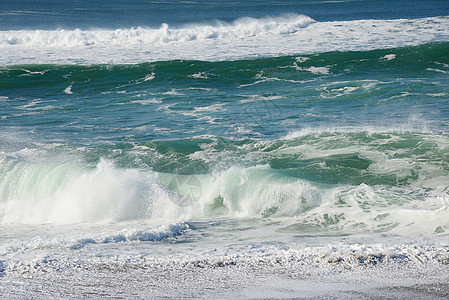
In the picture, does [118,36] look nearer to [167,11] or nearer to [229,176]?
[229,176]

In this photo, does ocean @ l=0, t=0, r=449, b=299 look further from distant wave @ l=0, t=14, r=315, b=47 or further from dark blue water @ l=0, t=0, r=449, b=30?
dark blue water @ l=0, t=0, r=449, b=30

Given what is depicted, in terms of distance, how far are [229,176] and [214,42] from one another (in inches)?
829

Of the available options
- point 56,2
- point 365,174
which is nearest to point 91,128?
point 365,174

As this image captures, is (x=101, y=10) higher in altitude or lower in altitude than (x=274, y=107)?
higher

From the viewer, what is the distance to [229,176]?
8.38m

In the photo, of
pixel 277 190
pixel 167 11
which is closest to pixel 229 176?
pixel 277 190

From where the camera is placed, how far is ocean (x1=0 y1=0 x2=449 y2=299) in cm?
473

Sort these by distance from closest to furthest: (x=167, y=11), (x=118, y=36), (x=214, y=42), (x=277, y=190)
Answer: (x=277, y=190), (x=214, y=42), (x=118, y=36), (x=167, y=11)

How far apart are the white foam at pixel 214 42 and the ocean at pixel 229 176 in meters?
1.42

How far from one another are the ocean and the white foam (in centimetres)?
142

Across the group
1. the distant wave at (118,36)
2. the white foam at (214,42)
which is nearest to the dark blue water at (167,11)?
the distant wave at (118,36)

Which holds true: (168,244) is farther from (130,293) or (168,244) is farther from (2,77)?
(2,77)

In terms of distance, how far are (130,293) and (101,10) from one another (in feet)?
191

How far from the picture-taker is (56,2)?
70.6m
